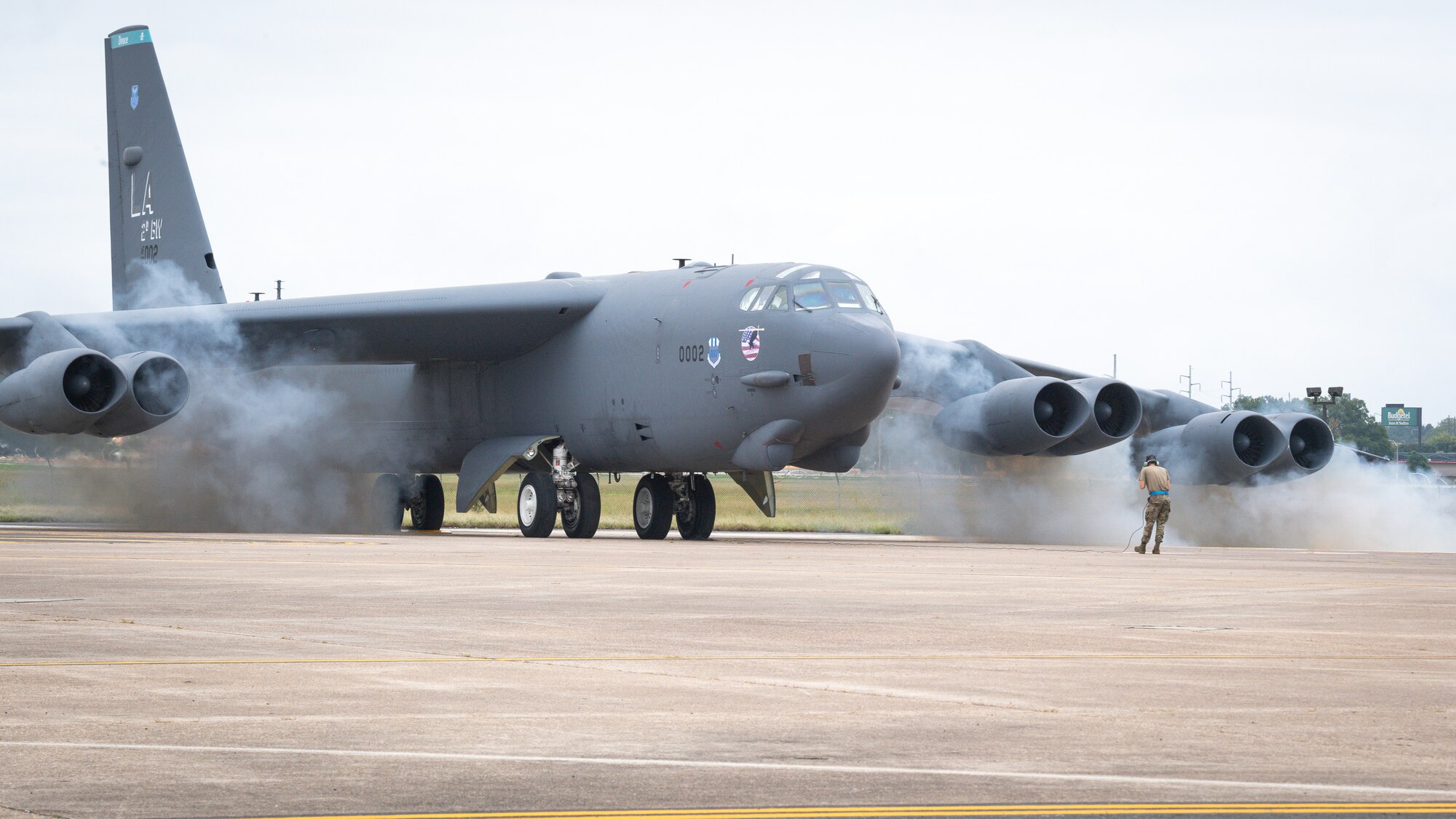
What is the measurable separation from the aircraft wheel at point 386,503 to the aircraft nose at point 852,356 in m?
11.6

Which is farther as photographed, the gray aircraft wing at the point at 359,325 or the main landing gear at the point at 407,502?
the main landing gear at the point at 407,502

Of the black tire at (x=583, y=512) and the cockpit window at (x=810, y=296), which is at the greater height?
the cockpit window at (x=810, y=296)

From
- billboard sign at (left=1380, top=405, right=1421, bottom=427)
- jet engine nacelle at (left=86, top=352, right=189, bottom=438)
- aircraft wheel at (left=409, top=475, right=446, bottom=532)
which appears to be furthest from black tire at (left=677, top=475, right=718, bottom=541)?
billboard sign at (left=1380, top=405, right=1421, bottom=427)

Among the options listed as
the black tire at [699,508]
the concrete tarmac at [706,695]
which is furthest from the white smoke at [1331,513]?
the concrete tarmac at [706,695]

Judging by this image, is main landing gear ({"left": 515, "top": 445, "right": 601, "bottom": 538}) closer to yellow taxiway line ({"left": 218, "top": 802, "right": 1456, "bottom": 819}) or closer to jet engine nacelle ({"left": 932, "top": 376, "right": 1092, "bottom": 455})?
jet engine nacelle ({"left": 932, "top": 376, "right": 1092, "bottom": 455})

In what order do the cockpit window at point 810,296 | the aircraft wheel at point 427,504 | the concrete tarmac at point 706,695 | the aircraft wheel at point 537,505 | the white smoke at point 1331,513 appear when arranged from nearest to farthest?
the concrete tarmac at point 706,695
the cockpit window at point 810,296
the aircraft wheel at point 537,505
the white smoke at point 1331,513
the aircraft wheel at point 427,504

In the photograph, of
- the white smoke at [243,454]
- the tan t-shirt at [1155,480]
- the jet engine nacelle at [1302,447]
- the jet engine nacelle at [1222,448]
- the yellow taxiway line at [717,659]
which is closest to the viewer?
the yellow taxiway line at [717,659]

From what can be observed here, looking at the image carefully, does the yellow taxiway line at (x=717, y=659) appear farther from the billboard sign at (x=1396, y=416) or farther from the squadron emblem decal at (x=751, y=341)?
the billboard sign at (x=1396, y=416)

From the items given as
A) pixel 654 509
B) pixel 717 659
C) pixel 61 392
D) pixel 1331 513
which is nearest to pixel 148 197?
pixel 61 392

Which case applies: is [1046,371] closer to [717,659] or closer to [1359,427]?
[717,659]

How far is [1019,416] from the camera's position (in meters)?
27.2

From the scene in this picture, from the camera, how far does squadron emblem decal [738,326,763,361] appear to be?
24.9 m

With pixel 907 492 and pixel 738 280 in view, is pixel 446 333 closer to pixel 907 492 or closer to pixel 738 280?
pixel 738 280

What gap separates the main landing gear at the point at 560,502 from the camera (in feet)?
90.0
